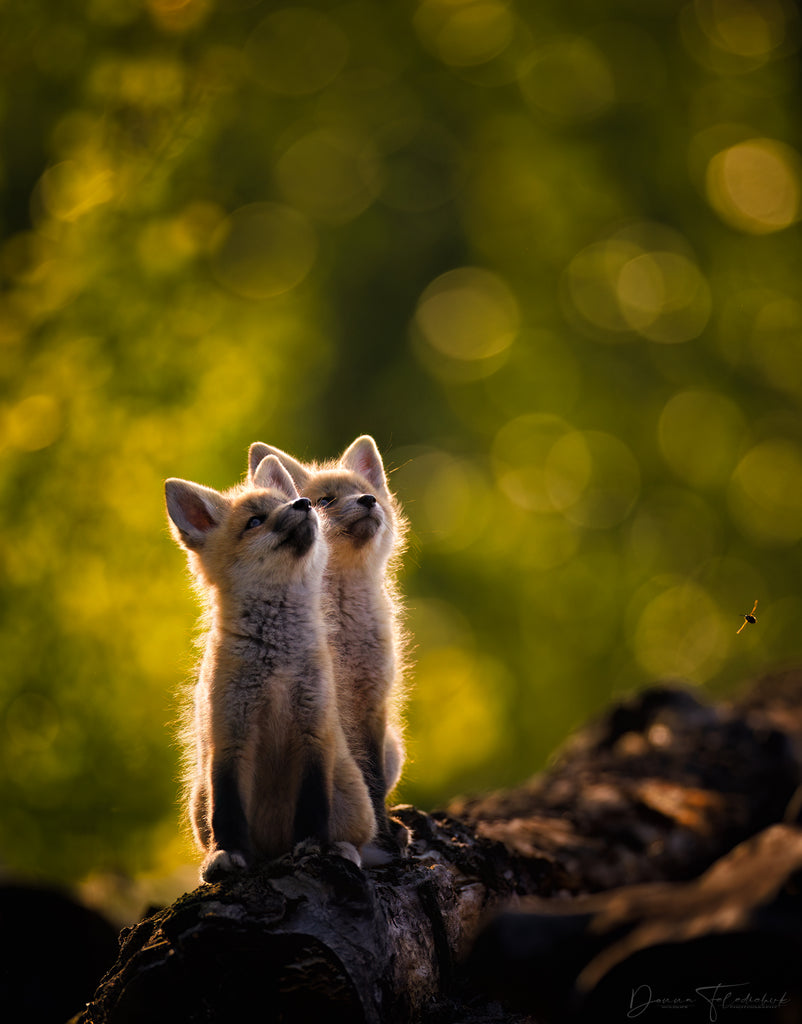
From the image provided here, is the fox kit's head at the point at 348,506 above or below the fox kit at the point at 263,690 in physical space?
above

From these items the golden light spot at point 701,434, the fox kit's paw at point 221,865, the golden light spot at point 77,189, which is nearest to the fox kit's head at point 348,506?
the fox kit's paw at point 221,865

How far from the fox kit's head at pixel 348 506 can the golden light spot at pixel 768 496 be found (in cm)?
543

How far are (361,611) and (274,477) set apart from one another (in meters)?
0.73

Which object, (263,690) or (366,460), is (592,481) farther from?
(263,690)

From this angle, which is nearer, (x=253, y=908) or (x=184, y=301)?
(x=253, y=908)

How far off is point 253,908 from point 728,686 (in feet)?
29.8

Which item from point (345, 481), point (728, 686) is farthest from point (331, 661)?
point (728, 686)

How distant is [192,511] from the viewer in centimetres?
352

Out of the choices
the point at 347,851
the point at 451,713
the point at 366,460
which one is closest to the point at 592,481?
the point at 451,713

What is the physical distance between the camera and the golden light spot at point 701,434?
27.7 ft

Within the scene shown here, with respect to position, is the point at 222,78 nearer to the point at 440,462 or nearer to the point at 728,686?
the point at 440,462

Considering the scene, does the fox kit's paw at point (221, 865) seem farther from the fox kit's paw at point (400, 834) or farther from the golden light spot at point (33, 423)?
the golden light spot at point (33, 423)

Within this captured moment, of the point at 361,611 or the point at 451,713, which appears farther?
the point at 451,713

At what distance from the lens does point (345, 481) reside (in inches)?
153
